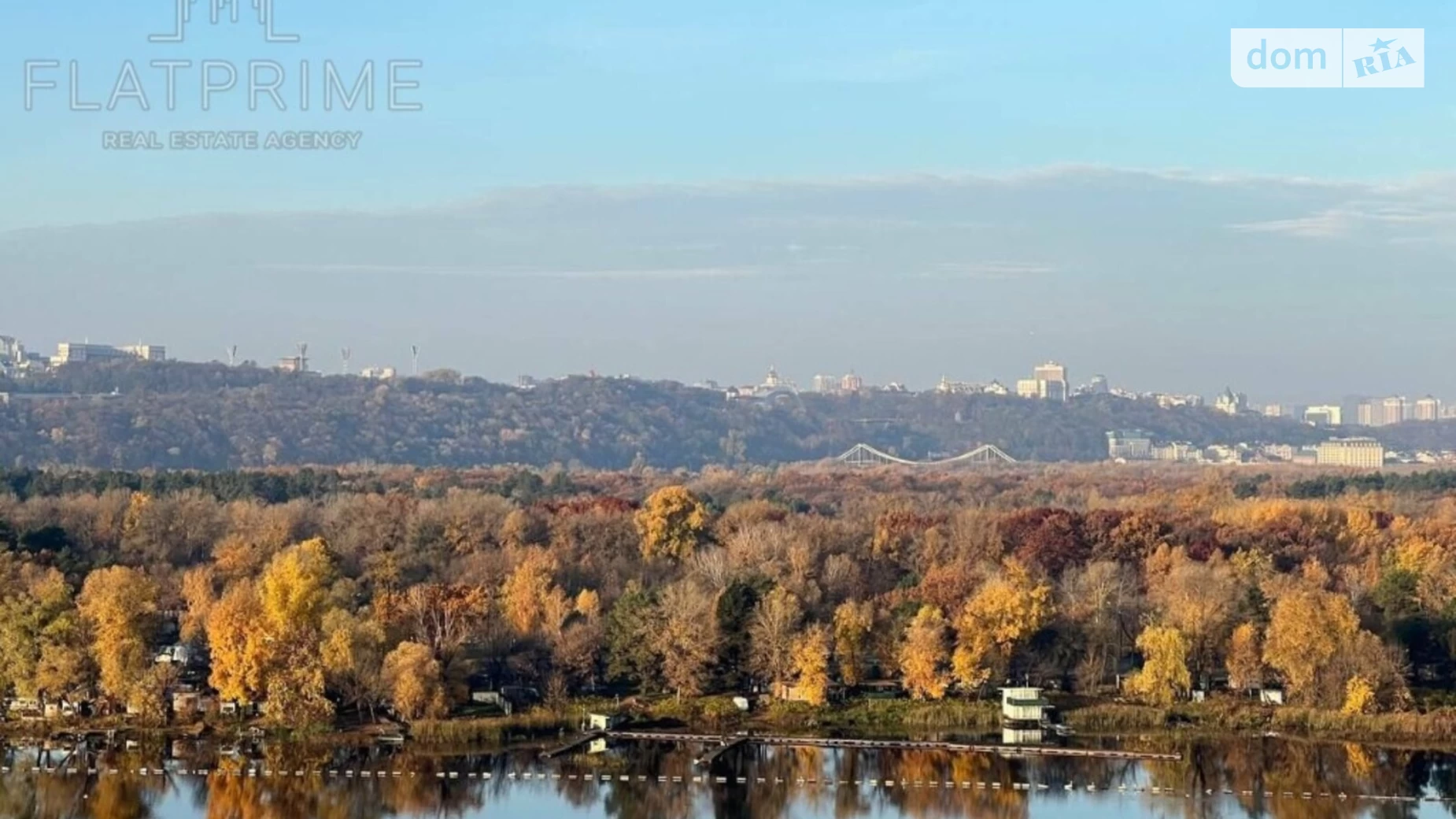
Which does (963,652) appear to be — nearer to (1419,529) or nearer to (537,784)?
(537,784)

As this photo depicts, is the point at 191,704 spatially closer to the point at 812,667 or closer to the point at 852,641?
the point at 812,667

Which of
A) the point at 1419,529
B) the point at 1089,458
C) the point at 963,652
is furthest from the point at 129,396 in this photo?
the point at 963,652

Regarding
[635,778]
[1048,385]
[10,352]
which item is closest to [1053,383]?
[1048,385]

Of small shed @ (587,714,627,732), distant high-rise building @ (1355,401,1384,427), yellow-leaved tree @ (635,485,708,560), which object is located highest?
distant high-rise building @ (1355,401,1384,427)

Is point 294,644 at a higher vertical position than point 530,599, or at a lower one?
lower

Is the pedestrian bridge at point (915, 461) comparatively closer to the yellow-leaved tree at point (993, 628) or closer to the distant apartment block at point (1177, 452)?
the distant apartment block at point (1177, 452)

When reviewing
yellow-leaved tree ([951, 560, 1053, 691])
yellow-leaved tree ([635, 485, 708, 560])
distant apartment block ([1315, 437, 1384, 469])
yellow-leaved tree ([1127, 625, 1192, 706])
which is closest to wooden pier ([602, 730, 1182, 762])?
yellow-leaved tree ([951, 560, 1053, 691])

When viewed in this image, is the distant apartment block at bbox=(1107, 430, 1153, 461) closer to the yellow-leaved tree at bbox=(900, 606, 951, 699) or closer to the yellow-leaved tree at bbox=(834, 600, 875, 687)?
Result: the yellow-leaved tree at bbox=(834, 600, 875, 687)
